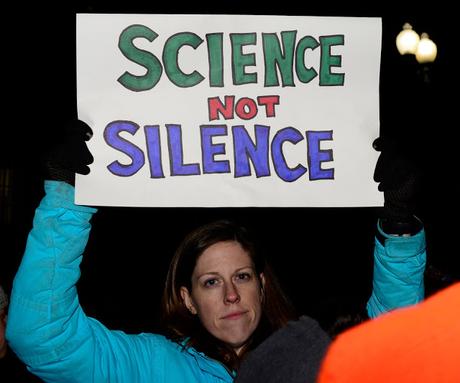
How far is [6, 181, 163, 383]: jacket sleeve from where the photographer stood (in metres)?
1.66

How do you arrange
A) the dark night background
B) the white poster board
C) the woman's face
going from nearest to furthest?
the white poster board
the woman's face
the dark night background

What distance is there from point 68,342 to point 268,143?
2.53 ft

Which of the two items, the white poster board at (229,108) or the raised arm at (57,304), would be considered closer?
the raised arm at (57,304)

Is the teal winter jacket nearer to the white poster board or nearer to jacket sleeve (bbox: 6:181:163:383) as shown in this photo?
jacket sleeve (bbox: 6:181:163:383)

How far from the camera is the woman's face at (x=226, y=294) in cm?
198

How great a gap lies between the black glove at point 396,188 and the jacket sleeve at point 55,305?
836mm

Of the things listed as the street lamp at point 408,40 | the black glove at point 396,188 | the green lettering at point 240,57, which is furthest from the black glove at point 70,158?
the street lamp at point 408,40

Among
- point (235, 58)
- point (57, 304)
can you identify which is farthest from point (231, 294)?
point (235, 58)

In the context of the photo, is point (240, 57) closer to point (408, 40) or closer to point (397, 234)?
point (397, 234)

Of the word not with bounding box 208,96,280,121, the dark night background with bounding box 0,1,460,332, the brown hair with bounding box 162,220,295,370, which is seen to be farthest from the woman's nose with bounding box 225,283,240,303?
the dark night background with bounding box 0,1,460,332

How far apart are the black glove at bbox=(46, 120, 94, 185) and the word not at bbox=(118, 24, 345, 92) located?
20cm

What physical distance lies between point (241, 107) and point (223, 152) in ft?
0.46

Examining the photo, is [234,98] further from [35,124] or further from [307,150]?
[35,124]

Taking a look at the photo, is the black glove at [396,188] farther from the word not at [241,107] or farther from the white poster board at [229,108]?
the word not at [241,107]
